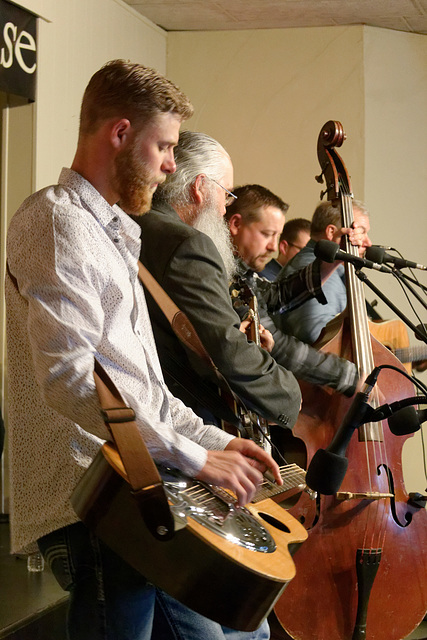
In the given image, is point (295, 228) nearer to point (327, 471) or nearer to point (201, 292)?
point (201, 292)

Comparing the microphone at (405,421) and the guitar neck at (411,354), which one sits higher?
the microphone at (405,421)

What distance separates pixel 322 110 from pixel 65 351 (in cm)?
493

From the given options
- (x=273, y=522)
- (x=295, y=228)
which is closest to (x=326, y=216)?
(x=295, y=228)

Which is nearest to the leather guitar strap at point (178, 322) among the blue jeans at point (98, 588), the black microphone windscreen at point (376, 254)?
the black microphone windscreen at point (376, 254)

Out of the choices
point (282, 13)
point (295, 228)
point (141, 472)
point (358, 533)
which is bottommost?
point (358, 533)

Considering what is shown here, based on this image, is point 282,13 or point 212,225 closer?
point 212,225

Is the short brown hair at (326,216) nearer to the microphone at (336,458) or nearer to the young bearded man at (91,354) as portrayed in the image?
the microphone at (336,458)

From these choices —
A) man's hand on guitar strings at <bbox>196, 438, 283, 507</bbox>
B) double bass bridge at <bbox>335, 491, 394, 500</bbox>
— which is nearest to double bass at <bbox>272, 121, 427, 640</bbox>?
double bass bridge at <bbox>335, 491, 394, 500</bbox>

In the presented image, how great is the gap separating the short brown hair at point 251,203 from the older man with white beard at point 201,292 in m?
0.80

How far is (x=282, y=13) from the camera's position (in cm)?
575

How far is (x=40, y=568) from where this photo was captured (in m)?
3.75

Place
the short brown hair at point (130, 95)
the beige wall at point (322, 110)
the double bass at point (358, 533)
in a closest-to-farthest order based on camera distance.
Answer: the short brown hair at point (130, 95) → the double bass at point (358, 533) → the beige wall at point (322, 110)

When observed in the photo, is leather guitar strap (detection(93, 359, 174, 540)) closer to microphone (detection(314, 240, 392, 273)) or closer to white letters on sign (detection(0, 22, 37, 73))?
microphone (detection(314, 240, 392, 273))

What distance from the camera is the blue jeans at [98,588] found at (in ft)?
4.88
